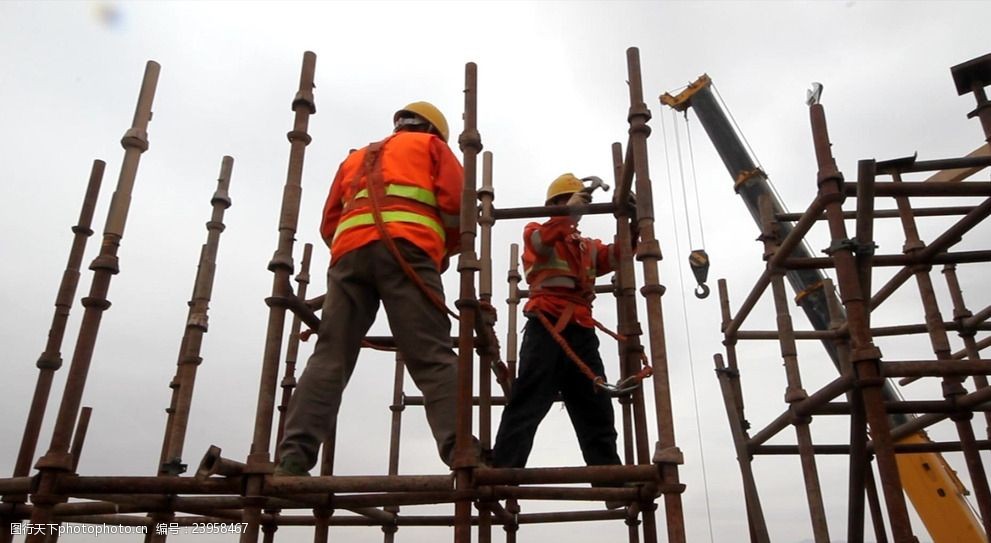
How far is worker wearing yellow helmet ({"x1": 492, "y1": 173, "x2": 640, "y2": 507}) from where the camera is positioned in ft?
16.7

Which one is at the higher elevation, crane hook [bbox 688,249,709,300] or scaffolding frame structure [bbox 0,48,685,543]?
crane hook [bbox 688,249,709,300]

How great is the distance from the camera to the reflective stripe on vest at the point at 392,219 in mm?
4082

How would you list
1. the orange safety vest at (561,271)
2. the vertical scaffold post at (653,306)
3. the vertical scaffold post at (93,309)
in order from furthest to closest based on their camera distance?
1. the orange safety vest at (561,271)
2. the vertical scaffold post at (93,309)
3. the vertical scaffold post at (653,306)

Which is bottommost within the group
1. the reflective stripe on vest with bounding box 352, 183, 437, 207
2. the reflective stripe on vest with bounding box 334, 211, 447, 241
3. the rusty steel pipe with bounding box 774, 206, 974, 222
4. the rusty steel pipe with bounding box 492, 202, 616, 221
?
the reflective stripe on vest with bounding box 334, 211, 447, 241

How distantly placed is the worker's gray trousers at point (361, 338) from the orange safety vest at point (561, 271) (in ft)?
4.62

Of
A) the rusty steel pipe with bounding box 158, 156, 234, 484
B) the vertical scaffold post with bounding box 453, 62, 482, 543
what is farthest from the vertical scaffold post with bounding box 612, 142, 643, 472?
the rusty steel pipe with bounding box 158, 156, 234, 484

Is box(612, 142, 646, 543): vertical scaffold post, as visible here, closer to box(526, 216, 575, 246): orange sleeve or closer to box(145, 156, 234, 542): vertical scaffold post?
box(526, 216, 575, 246): orange sleeve

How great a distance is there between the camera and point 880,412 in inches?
139

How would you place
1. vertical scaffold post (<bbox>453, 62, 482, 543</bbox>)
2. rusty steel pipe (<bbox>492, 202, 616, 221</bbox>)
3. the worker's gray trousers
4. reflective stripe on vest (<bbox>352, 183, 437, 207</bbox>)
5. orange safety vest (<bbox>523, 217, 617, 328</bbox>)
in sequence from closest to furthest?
vertical scaffold post (<bbox>453, 62, 482, 543</bbox>), the worker's gray trousers, reflective stripe on vest (<bbox>352, 183, 437, 207</bbox>), rusty steel pipe (<bbox>492, 202, 616, 221</bbox>), orange safety vest (<bbox>523, 217, 617, 328</bbox>)

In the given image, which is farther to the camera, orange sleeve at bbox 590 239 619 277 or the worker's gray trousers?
orange sleeve at bbox 590 239 619 277

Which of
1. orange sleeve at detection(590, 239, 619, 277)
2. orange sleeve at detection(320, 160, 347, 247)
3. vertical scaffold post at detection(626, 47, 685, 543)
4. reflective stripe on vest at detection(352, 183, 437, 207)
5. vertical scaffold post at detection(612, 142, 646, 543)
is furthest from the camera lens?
orange sleeve at detection(590, 239, 619, 277)

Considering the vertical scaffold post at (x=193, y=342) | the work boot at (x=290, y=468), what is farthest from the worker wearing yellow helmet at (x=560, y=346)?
the vertical scaffold post at (x=193, y=342)

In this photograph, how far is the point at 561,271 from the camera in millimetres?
5445

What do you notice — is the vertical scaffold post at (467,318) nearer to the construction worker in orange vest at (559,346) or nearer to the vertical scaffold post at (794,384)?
the construction worker in orange vest at (559,346)
